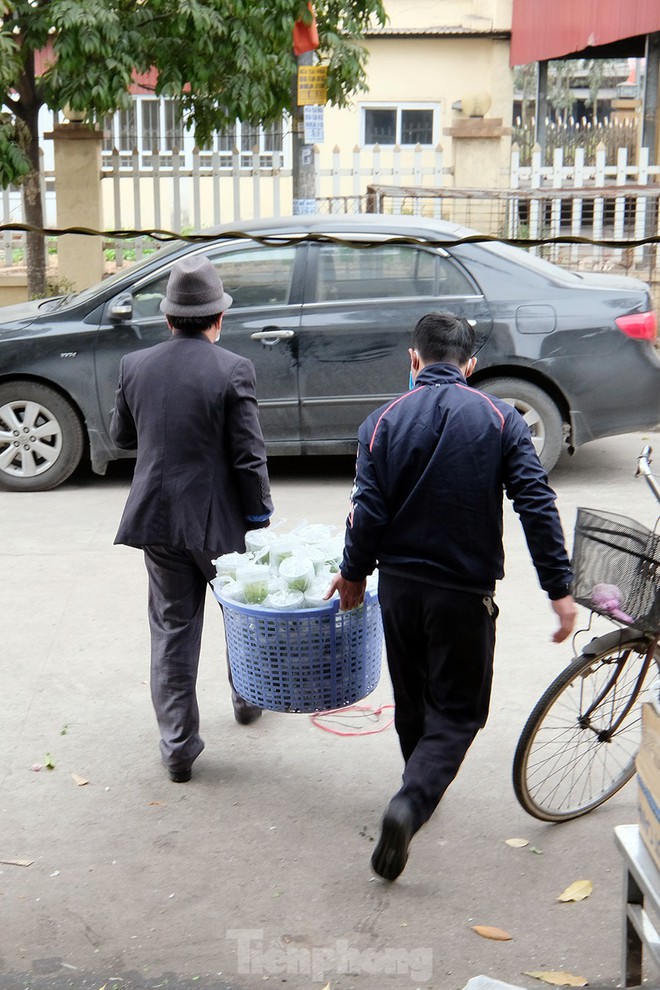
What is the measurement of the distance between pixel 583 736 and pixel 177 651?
1.41m

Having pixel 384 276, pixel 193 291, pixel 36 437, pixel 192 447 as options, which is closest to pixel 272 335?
pixel 384 276

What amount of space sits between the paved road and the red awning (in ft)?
37.9

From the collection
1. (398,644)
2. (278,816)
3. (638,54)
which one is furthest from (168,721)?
(638,54)

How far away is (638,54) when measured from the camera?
18062mm

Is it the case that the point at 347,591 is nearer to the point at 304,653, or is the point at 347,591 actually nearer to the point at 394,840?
the point at 304,653

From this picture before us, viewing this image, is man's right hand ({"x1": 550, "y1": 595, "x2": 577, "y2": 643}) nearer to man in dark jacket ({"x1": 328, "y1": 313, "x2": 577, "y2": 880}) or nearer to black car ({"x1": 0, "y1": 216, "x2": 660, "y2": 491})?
man in dark jacket ({"x1": 328, "y1": 313, "x2": 577, "y2": 880})

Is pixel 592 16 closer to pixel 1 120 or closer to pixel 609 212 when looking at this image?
pixel 609 212

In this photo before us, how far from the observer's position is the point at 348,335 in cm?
787

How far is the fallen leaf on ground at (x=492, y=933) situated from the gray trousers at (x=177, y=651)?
1.29 m

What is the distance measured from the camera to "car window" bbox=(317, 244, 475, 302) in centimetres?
794

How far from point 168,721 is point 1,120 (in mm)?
8846

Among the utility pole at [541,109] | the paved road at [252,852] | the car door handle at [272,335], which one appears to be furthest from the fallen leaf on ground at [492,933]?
the utility pole at [541,109]

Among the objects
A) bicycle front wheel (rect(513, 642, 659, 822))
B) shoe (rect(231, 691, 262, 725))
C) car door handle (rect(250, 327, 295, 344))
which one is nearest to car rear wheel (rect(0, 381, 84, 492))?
car door handle (rect(250, 327, 295, 344))

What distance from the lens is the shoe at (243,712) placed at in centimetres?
467
